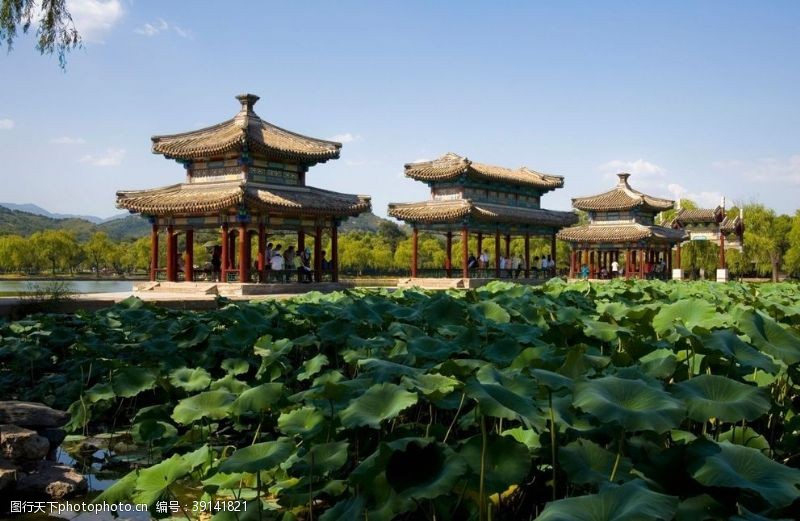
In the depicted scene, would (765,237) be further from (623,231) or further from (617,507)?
(617,507)

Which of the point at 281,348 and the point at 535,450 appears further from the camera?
the point at 281,348

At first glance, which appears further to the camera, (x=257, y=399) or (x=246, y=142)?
(x=246, y=142)

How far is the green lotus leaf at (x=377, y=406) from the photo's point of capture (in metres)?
2.92

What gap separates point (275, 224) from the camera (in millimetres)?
24906

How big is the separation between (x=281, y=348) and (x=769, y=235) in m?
63.1

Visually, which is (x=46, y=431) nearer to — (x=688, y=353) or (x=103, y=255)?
(x=688, y=353)

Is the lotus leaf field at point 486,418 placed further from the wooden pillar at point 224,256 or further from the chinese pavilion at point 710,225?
the chinese pavilion at point 710,225

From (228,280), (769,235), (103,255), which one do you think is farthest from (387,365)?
(103,255)

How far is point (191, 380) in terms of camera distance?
17.2 feet

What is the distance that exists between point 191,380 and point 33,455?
1201 mm

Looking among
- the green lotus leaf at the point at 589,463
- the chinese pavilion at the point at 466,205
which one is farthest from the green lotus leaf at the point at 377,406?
the chinese pavilion at the point at 466,205

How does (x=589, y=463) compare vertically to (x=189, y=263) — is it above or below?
below

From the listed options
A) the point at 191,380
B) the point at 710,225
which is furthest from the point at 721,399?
the point at 710,225

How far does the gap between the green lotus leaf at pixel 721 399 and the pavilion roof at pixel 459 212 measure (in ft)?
91.6
